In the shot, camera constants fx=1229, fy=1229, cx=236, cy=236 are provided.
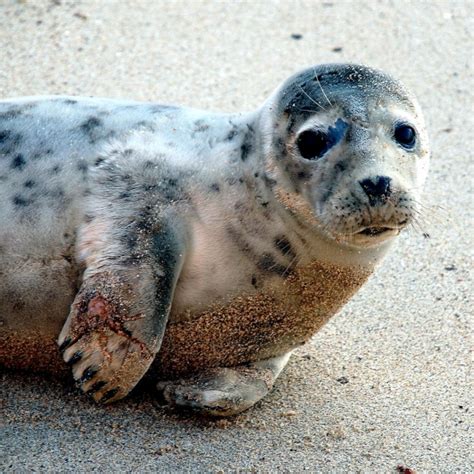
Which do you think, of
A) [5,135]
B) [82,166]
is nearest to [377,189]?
[82,166]

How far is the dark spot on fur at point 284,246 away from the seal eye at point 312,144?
27cm

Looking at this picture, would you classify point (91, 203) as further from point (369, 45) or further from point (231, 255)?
point (369, 45)

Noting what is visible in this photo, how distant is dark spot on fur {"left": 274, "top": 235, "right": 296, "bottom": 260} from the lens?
3.68 m

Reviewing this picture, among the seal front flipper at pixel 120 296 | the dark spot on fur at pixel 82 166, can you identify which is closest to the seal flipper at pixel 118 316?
the seal front flipper at pixel 120 296

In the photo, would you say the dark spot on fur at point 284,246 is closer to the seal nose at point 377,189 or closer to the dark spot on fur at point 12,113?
the seal nose at point 377,189

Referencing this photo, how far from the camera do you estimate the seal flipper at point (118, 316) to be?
345 cm

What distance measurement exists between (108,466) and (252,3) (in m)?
3.74

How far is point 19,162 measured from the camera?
376 cm

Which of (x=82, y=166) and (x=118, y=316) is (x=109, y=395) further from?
(x=82, y=166)

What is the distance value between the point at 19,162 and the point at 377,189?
113cm

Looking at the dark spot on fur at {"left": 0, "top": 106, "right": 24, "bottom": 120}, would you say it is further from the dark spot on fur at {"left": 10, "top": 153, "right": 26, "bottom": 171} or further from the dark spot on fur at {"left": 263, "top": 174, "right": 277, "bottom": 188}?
the dark spot on fur at {"left": 263, "top": 174, "right": 277, "bottom": 188}

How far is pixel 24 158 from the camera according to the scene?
3768 millimetres

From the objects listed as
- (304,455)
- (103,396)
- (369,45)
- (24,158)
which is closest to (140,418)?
(103,396)

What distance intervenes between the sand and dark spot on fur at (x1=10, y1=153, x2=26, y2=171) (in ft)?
2.15
